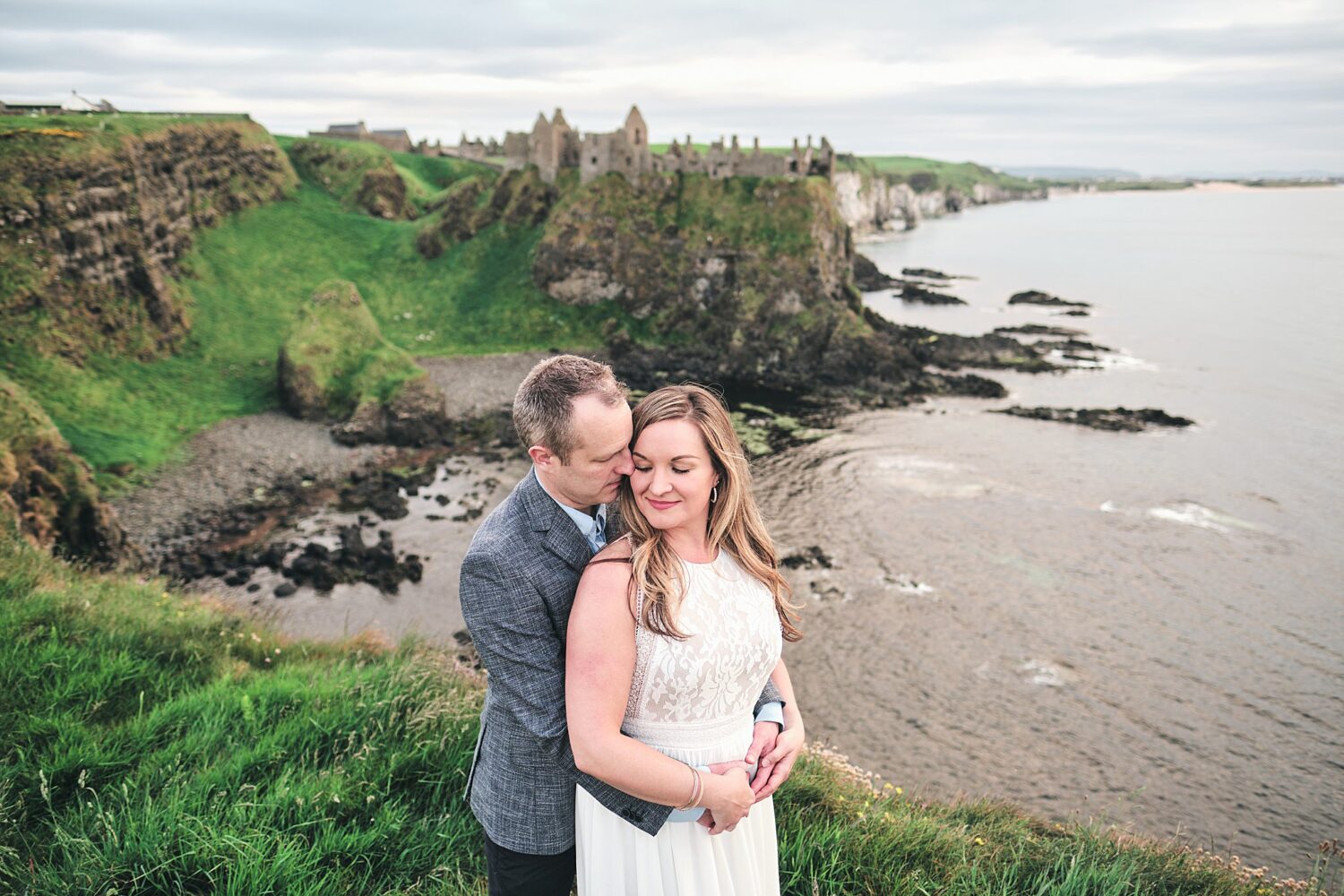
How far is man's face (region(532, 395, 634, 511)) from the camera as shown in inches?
133

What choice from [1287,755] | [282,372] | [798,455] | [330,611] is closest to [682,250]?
[798,455]

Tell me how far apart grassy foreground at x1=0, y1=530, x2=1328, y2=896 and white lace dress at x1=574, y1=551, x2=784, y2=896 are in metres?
1.90

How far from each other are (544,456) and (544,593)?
623mm

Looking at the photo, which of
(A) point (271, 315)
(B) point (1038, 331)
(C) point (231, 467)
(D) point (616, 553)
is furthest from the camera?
(B) point (1038, 331)

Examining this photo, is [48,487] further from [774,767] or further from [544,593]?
[774,767]

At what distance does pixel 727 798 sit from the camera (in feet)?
11.0

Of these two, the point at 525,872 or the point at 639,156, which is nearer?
the point at 525,872

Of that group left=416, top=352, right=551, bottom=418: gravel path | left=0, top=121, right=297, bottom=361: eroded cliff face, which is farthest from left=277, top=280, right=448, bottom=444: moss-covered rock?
left=0, top=121, right=297, bottom=361: eroded cliff face

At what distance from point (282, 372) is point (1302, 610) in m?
42.4

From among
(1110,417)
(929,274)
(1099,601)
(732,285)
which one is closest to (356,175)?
(732,285)

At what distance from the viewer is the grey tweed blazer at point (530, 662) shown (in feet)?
10.9

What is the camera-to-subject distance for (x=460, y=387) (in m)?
42.4

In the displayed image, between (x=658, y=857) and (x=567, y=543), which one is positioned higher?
(x=567, y=543)

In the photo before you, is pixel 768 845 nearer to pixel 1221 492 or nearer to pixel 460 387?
pixel 1221 492
